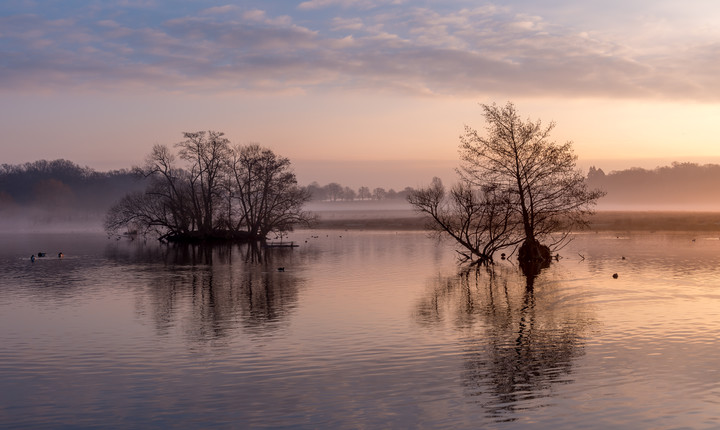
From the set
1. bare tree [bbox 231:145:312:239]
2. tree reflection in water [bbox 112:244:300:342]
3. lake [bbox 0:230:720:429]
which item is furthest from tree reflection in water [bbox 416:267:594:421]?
bare tree [bbox 231:145:312:239]

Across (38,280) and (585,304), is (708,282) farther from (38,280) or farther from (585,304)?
(38,280)

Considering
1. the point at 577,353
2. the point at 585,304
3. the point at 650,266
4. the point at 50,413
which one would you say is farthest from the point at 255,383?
the point at 650,266

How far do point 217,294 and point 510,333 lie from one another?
18.4 m

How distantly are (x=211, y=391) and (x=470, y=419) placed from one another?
274 inches

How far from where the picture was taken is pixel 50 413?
1614 centimetres

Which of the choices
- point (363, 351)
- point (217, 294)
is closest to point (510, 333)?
point (363, 351)

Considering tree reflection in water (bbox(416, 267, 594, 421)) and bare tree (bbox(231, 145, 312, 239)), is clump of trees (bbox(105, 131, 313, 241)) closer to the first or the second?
bare tree (bbox(231, 145, 312, 239))

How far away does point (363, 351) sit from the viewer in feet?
74.5

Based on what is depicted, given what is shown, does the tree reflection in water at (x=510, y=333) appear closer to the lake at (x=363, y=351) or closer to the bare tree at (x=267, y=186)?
the lake at (x=363, y=351)

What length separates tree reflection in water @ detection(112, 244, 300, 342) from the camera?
91.5 feet

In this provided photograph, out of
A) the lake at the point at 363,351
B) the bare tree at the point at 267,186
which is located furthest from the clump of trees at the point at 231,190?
the lake at the point at 363,351

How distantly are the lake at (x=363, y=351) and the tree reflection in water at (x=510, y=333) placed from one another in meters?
0.09

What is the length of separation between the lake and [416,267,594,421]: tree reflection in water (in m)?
0.09

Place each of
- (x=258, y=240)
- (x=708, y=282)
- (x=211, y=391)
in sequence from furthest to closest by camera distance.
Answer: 1. (x=258, y=240)
2. (x=708, y=282)
3. (x=211, y=391)
